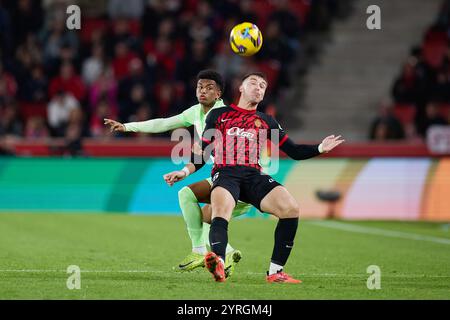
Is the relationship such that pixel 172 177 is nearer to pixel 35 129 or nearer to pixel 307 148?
pixel 307 148

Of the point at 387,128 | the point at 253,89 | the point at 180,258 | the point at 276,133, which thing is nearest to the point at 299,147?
the point at 276,133

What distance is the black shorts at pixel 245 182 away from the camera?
998 centimetres

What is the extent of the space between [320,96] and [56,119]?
21.9ft

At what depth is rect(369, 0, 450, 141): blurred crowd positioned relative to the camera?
22.1m

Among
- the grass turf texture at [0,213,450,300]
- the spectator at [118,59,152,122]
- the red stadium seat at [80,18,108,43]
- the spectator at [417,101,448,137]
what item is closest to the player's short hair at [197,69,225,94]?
the grass turf texture at [0,213,450,300]

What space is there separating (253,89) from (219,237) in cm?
156

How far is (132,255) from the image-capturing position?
12469 millimetres

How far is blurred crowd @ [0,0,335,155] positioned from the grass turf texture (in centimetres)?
470

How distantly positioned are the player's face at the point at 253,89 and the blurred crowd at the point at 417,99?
12152 mm

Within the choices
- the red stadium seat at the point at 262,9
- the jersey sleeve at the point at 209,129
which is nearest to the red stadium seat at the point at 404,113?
the red stadium seat at the point at 262,9
